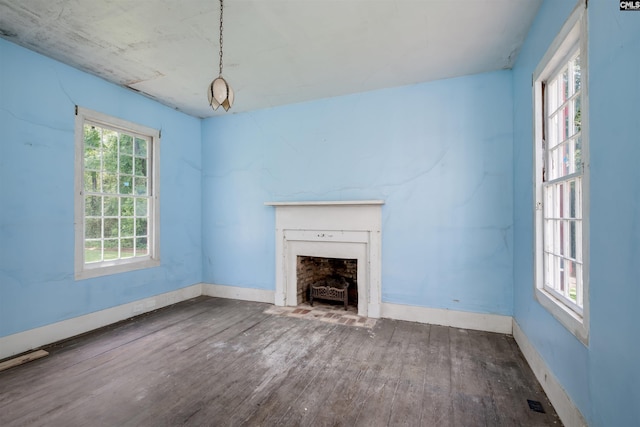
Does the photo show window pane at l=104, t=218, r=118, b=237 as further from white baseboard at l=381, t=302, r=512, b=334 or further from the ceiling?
white baseboard at l=381, t=302, r=512, b=334

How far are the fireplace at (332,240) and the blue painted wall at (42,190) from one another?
6.45 ft

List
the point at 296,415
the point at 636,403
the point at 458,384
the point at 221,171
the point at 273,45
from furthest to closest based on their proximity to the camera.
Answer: the point at 221,171 < the point at 273,45 < the point at 458,384 < the point at 296,415 < the point at 636,403

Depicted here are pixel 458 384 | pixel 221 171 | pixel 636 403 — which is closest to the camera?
pixel 636 403

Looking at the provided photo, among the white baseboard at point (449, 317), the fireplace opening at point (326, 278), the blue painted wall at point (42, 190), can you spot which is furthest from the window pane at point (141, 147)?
the white baseboard at point (449, 317)

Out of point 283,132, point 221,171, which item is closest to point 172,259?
point 221,171

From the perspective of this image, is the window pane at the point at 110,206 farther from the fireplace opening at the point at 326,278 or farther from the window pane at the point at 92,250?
the fireplace opening at the point at 326,278

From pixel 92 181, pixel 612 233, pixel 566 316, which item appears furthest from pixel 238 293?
pixel 612 233

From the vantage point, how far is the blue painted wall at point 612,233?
1.18 m

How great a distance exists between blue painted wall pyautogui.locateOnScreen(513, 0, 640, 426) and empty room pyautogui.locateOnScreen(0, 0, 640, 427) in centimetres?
1

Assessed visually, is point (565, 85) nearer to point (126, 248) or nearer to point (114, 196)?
point (114, 196)

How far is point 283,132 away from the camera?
4.42 meters

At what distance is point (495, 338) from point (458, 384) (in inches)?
45.0

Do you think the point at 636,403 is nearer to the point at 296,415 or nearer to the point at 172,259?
the point at 296,415

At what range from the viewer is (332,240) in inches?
161
